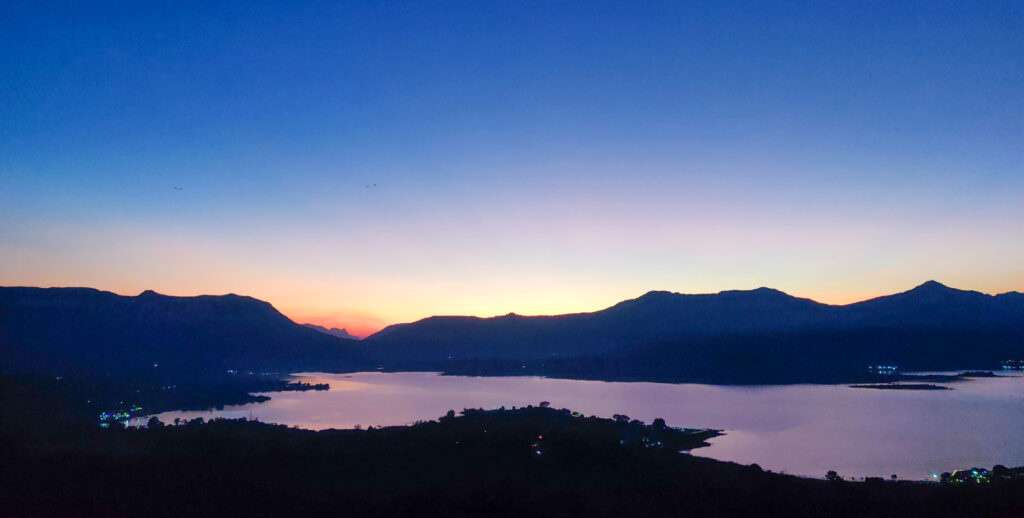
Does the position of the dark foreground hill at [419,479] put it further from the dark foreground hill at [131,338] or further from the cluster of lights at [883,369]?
the cluster of lights at [883,369]

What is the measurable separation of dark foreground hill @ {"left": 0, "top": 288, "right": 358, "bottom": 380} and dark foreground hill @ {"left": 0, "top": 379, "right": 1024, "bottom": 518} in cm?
8596

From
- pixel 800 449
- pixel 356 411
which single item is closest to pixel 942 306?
pixel 800 449

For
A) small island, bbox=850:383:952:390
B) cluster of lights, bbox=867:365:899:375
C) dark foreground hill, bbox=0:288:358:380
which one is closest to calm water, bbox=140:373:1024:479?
small island, bbox=850:383:952:390

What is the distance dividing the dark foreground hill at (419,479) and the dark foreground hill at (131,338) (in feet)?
282

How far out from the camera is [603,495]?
2200 centimetres

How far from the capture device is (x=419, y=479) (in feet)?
80.4

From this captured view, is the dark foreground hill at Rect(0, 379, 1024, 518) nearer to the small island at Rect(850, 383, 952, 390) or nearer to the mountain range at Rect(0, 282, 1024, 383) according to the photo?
the small island at Rect(850, 383, 952, 390)

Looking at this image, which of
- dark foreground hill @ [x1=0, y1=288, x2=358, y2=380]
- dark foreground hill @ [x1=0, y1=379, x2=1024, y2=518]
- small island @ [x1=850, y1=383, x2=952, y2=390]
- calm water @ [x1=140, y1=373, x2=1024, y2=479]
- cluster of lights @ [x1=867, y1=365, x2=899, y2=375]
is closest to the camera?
dark foreground hill @ [x1=0, y1=379, x2=1024, y2=518]

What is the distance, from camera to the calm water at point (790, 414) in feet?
144

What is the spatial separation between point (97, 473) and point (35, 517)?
26.7 feet

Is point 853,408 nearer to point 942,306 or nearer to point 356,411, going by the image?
point 356,411

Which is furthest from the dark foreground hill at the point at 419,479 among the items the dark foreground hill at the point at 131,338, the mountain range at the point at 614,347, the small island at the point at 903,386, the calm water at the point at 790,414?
the mountain range at the point at 614,347

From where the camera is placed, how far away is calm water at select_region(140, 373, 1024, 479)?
43781mm

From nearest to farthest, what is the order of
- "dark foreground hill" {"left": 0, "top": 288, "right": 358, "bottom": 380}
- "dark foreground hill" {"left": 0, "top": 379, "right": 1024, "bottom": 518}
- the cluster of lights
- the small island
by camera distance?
1. "dark foreground hill" {"left": 0, "top": 379, "right": 1024, "bottom": 518}
2. the small island
3. "dark foreground hill" {"left": 0, "top": 288, "right": 358, "bottom": 380}
4. the cluster of lights
